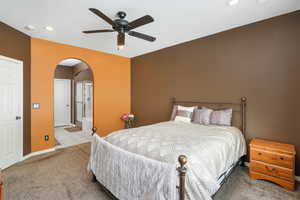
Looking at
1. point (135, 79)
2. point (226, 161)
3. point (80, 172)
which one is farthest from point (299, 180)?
point (135, 79)

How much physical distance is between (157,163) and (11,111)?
11.0ft

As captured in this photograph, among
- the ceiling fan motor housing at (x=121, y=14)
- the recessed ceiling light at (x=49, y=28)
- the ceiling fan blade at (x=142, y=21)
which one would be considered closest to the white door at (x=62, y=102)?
the recessed ceiling light at (x=49, y=28)

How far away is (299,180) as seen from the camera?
7.72 feet

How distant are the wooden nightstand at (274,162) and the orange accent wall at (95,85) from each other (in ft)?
12.9

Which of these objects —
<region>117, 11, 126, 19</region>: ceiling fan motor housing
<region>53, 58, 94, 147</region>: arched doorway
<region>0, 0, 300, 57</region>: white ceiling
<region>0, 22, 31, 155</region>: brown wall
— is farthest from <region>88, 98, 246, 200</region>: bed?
<region>53, 58, 94, 147</region>: arched doorway

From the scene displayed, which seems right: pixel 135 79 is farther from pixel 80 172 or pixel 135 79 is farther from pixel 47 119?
pixel 80 172

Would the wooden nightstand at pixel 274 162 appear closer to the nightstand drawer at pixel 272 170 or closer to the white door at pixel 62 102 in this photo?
the nightstand drawer at pixel 272 170

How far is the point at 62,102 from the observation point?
6.75 m

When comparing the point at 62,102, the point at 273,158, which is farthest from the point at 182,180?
the point at 62,102

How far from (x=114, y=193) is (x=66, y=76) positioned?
6.58 m

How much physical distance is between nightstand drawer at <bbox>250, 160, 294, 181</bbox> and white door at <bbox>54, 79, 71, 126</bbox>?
23.7ft

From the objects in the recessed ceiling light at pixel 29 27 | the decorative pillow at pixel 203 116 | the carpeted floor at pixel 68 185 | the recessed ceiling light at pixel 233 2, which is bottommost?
the carpeted floor at pixel 68 185

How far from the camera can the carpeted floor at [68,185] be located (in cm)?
199

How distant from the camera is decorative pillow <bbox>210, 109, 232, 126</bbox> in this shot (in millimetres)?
2842
